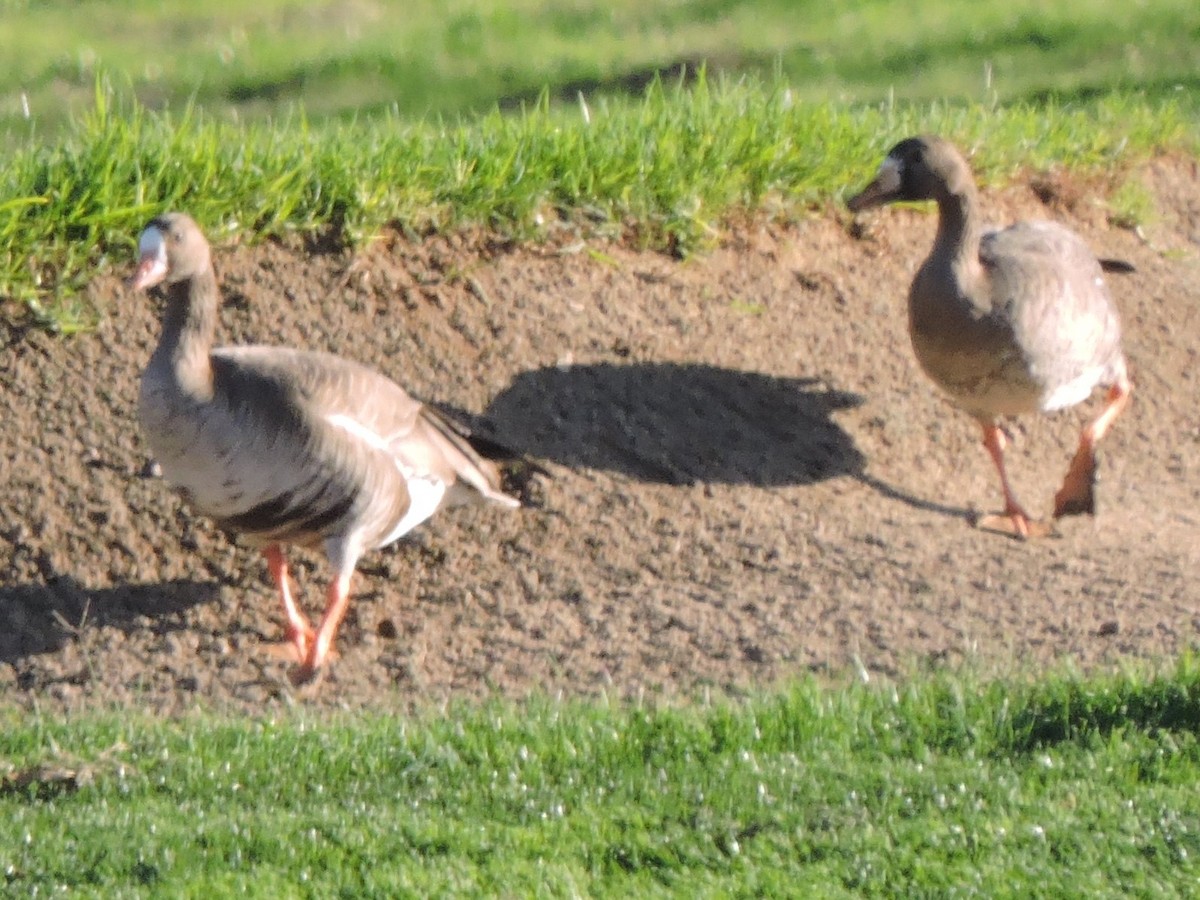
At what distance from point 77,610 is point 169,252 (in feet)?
3.98

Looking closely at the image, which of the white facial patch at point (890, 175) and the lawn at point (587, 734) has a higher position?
the white facial patch at point (890, 175)

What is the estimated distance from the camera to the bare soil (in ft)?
18.7

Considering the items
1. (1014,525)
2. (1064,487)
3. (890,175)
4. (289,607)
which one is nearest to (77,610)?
(289,607)

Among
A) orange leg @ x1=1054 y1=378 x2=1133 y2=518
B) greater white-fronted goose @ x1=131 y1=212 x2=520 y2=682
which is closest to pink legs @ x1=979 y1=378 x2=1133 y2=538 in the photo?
orange leg @ x1=1054 y1=378 x2=1133 y2=518

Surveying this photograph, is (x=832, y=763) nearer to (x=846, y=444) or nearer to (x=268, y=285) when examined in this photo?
(x=846, y=444)

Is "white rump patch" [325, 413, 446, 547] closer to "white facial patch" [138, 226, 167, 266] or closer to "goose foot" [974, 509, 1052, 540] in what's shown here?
"white facial patch" [138, 226, 167, 266]

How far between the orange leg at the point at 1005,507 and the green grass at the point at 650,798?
1.69 m

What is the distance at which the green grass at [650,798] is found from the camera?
4164 millimetres

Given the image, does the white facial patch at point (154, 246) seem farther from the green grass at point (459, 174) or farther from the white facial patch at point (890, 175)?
the white facial patch at point (890, 175)

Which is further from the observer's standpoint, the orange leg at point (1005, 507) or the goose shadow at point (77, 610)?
the orange leg at point (1005, 507)

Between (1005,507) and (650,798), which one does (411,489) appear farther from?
(1005,507)

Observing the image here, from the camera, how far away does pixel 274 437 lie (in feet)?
18.7

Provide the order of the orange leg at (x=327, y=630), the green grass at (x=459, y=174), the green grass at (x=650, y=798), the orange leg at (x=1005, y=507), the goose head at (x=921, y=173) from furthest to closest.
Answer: the goose head at (x=921, y=173), the orange leg at (x=1005, y=507), the green grass at (x=459, y=174), the orange leg at (x=327, y=630), the green grass at (x=650, y=798)

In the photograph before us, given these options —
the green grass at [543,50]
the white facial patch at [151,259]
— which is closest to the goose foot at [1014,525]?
the white facial patch at [151,259]
